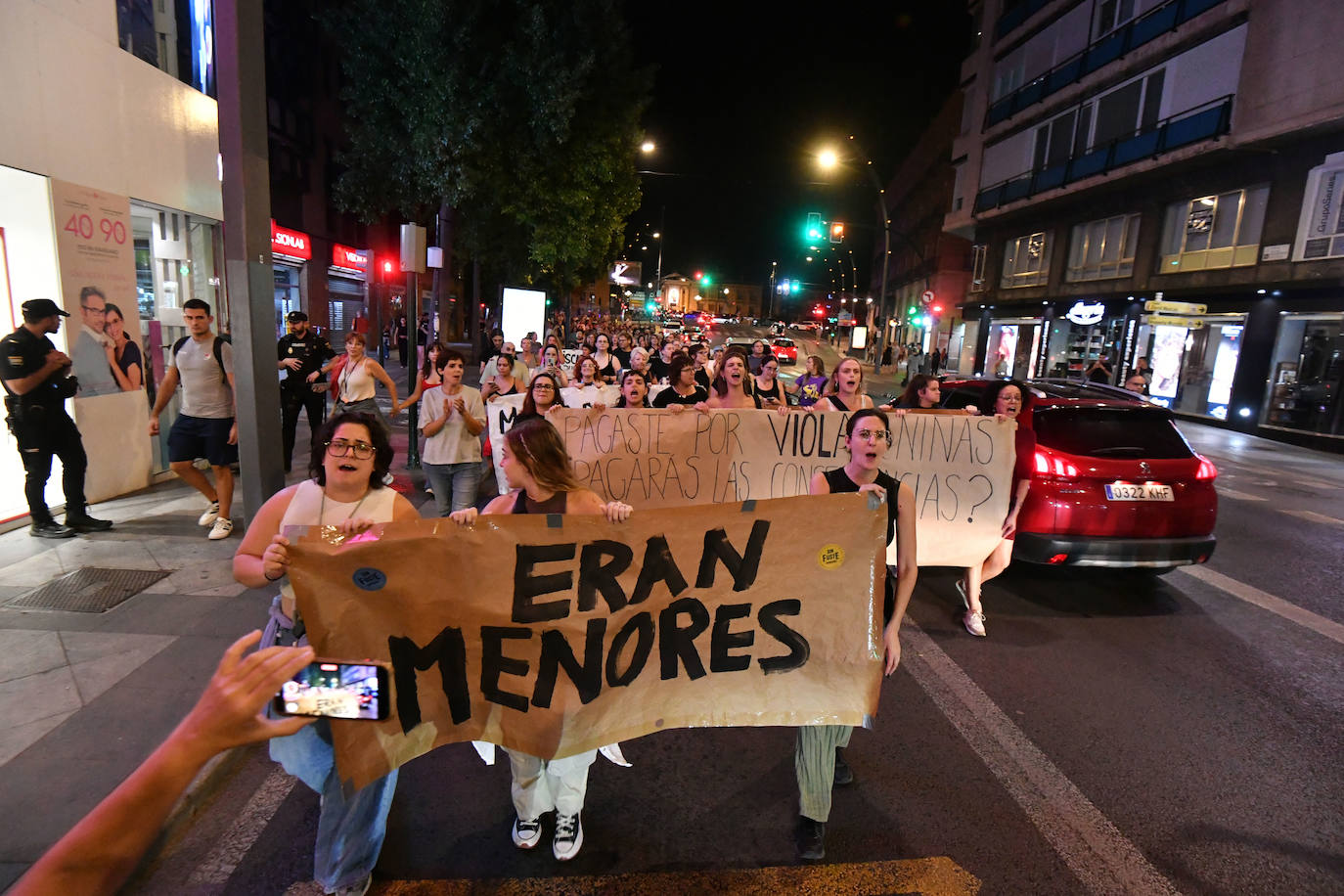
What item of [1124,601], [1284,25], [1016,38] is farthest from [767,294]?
[1124,601]

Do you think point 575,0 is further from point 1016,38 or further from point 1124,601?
point 1016,38

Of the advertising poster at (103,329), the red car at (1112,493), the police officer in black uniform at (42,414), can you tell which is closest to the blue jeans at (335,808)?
the red car at (1112,493)

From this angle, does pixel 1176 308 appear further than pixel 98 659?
Yes

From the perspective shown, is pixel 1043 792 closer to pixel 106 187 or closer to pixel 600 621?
pixel 600 621

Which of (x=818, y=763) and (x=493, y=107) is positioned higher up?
(x=493, y=107)

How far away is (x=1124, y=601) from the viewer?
6.09m

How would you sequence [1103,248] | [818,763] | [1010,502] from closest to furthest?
1. [818,763]
2. [1010,502]
3. [1103,248]

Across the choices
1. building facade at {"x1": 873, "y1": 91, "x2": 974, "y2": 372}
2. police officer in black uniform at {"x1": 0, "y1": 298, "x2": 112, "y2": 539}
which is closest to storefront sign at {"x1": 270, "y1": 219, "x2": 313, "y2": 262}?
police officer in black uniform at {"x1": 0, "y1": 298, "x2": 112, "y2": 539}

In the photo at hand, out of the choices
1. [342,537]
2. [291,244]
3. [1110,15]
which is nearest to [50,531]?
[342,537]

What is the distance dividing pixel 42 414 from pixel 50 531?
42.5 inches

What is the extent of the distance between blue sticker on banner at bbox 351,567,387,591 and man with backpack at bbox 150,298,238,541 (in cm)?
496

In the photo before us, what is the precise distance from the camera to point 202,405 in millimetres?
6508

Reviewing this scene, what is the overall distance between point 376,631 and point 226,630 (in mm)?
2854

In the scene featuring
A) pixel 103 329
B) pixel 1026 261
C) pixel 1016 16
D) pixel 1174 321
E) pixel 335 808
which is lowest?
pixel 335 808
